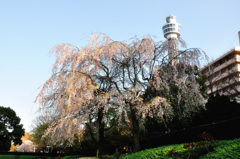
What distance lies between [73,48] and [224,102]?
972cm

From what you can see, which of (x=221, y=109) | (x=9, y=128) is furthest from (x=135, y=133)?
(x=9, y=128)

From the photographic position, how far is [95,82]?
11.8m

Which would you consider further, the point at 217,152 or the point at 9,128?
the point at 9,128

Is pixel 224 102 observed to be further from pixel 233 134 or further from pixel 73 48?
pixel 73 48

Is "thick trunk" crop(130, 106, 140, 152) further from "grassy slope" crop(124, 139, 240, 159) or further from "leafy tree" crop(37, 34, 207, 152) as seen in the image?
"grassy slope" crop(124, 139, 240, 159)

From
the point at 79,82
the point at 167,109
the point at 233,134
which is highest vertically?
the point at 79,82

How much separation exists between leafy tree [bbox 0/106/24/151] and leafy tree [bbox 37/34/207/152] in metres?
25.4

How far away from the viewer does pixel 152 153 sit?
9.30 m

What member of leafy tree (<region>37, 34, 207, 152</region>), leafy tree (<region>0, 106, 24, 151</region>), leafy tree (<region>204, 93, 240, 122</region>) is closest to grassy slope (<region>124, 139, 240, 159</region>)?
leafy tree (<region>37, 34, 207, 152</region>)

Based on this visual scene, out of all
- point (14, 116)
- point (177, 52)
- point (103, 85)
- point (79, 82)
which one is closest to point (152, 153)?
point (79, 82)

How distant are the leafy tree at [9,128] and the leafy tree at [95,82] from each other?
25.4 metres

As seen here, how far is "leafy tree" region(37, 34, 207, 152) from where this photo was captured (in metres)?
11.0

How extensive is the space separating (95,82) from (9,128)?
30545mm

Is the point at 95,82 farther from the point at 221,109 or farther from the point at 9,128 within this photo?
the point at 9,128
